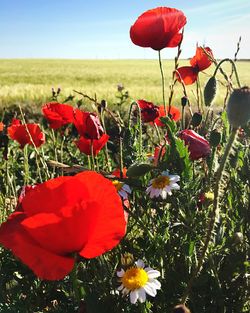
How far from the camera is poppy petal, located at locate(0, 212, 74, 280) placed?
705mm

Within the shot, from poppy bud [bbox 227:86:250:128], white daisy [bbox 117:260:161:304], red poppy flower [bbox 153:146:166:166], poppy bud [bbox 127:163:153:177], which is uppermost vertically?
poppy bud [bbox 227:86:250:128]

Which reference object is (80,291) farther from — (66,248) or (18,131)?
(18,131)

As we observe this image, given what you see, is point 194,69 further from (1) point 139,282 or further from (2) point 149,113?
(1) point 139,282

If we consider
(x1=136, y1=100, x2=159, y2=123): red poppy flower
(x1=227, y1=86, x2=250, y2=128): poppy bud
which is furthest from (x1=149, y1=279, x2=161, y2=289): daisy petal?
(x1=136, y1=100, x2=159, y2=123): red poppy flower

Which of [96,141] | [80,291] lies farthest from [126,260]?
[96,141]

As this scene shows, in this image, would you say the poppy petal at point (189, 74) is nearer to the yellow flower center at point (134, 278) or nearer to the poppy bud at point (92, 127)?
the poppy bud at point (92, 127)

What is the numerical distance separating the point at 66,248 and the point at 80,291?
283 millimetres

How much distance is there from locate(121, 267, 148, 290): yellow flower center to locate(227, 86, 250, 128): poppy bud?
1.44ft

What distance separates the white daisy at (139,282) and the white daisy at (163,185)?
0.48ft

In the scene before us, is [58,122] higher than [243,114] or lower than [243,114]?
lower

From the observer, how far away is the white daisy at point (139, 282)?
0.91 metres

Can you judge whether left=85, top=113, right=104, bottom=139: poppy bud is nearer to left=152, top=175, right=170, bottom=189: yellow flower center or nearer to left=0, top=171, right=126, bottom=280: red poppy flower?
left=152, top=175, right=170, bottom=189: yellow flower center

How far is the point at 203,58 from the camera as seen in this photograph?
4.99 feet

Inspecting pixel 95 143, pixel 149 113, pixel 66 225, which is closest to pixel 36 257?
pixel 66 225
